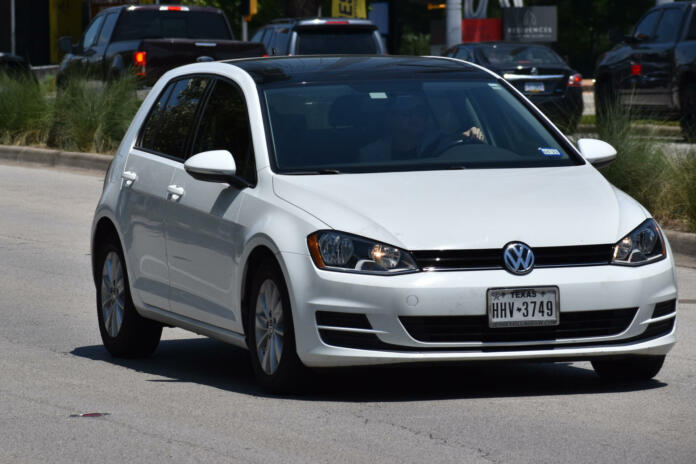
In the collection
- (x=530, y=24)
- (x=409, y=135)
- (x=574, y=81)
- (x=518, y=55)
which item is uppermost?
(x=409, y=135)

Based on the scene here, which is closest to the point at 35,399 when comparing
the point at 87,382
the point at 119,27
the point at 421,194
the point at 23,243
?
the point at 87,382

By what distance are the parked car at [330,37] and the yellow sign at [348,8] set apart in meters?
7.01

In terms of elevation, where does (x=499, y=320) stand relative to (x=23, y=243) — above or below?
above

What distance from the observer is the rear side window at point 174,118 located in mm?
8578

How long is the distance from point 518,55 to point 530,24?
9.02m

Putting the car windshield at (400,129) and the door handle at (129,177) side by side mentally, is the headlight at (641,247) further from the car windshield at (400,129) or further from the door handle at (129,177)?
the door handle at (129,177)

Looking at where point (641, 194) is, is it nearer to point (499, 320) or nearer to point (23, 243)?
point (23, 243)

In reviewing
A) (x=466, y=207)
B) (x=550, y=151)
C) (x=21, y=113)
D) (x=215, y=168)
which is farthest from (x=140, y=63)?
(x=466, y=207)

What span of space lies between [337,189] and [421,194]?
36 centimetres

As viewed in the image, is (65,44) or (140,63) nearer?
(140,63)

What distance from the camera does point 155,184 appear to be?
8.46 metres

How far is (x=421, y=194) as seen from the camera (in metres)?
7.17

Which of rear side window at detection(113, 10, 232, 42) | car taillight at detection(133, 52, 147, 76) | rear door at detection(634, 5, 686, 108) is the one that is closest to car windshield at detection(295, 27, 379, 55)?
Answer: rear side window at detection(113, 10, 232, 42)

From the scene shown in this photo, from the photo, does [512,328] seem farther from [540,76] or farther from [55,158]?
[540,76]
